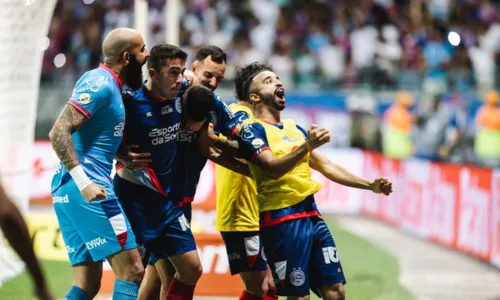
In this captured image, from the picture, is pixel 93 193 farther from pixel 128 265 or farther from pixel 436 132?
pixel 436 132

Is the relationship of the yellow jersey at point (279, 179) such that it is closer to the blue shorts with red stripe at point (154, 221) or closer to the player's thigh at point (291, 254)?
the player's thigh at point (291, 254)

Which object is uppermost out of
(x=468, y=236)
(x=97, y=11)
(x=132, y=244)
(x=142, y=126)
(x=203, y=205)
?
(x=97, y=11)

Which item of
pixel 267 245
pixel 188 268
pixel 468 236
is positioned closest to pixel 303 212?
pixel 267 245

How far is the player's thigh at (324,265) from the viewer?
5938 millimetres

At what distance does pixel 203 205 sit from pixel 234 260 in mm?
3900

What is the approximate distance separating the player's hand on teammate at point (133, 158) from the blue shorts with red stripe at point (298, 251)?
995mm

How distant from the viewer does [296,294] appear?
591 centimetres

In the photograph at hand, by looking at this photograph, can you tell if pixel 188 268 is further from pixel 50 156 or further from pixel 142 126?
pixel 50 156

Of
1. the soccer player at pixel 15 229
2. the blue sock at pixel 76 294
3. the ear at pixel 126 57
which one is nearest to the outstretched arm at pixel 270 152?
the ear at pixel 126 57

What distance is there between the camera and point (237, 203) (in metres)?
6.46

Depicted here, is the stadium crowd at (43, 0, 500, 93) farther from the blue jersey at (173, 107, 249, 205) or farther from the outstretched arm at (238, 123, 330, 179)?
the outstretched arm at (238, 123, 330, 179)

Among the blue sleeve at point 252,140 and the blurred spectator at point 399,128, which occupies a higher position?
the blue sleeve at point 252,140

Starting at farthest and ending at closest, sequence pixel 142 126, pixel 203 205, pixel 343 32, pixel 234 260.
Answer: pixel 343 32 < pixel 203 205 < pixel 234 260 < pixel 142 126

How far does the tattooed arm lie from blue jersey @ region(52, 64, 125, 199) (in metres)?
0.16
